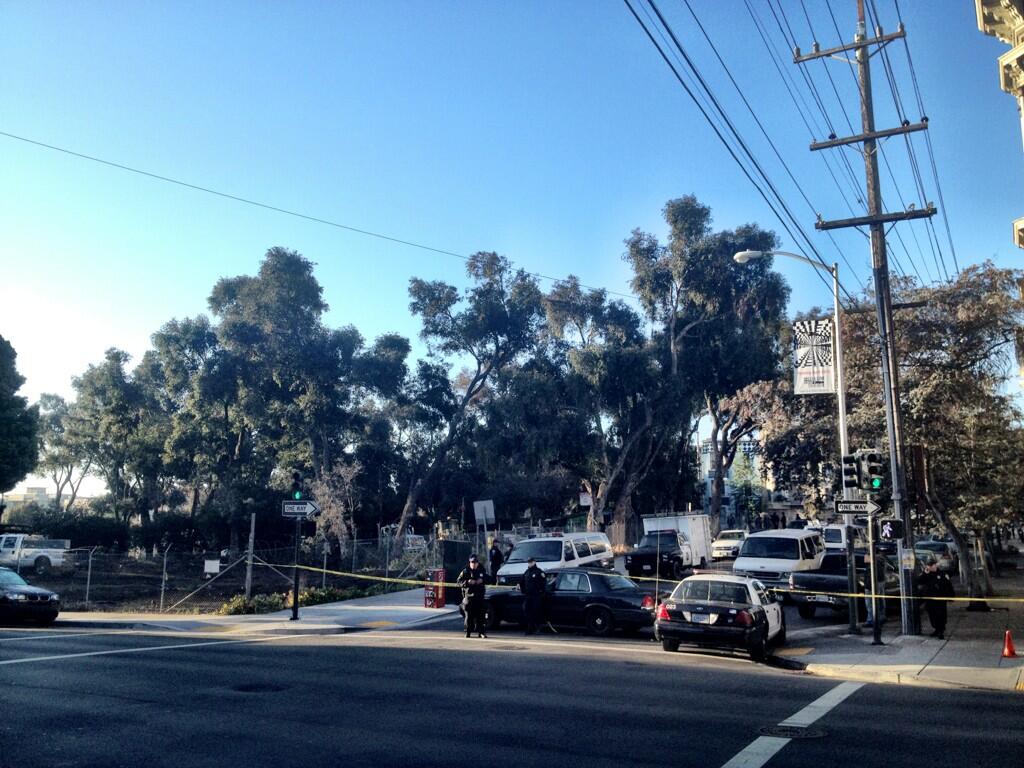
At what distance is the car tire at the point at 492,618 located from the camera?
19500 millimetres

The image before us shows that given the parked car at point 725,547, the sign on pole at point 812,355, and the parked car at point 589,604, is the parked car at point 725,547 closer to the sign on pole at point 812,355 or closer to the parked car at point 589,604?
the sign on pole at point 812,355

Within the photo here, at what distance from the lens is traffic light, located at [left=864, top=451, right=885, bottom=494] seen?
1789cm

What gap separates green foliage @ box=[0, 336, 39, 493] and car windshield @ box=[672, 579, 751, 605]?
41.2 meters

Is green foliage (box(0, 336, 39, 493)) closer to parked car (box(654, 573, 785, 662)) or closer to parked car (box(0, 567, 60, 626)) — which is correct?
parked car (box(0, 567, 60, 626))

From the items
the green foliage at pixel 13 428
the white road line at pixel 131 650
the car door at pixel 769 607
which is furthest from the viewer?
the green foliage at pixel 13 428

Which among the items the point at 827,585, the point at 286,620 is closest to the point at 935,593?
the point at 827,585

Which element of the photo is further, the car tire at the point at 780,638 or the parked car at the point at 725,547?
the parked car at the point at 725,547

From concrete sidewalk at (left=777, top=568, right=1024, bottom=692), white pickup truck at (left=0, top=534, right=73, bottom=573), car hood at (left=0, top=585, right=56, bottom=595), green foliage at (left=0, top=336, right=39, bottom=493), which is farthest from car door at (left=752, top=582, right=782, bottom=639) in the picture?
green foliage at (left=0, top=336, right=39, bottom=493)

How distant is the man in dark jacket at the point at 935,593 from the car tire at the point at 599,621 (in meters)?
6.64

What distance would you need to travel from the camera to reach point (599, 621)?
18.4 m

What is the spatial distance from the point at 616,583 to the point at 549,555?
19.9 ft

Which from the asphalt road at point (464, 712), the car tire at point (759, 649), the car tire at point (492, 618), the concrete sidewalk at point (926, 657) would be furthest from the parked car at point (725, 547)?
the asphalt road at point (464, 712)

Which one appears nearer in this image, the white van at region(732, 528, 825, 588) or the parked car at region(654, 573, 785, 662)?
the parked car at region(654, 573, 785, 662)

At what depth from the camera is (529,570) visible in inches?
733
